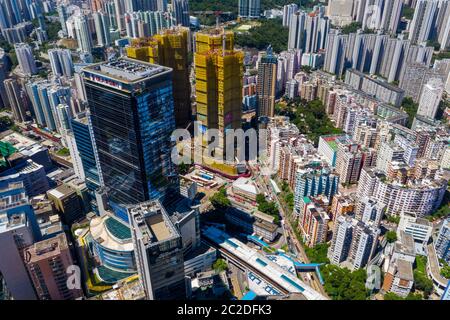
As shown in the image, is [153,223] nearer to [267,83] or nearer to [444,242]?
[444,242]

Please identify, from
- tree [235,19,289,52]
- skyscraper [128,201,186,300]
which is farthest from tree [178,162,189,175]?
tree [235,19,289,52]

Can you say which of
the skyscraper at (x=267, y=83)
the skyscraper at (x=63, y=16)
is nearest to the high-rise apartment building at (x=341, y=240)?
the skyscraper at (x=267, y=83)

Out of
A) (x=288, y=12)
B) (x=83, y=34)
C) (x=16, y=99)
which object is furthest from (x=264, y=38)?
(x=16, y=99)

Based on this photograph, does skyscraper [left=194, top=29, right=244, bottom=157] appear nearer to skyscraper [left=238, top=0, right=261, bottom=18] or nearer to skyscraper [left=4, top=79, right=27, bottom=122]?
skyscraper [left=4, top=79, right=27, bottom=122]
